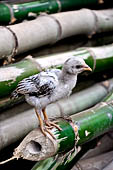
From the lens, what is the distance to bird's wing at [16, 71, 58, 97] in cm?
96

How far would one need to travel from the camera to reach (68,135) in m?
1.02

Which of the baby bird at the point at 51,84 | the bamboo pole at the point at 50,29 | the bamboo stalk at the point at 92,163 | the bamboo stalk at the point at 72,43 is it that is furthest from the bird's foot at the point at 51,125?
the bamboo stalk at the point at 72,43

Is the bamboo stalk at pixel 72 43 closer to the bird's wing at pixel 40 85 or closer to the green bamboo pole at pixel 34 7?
the green bamboo pole at pixel 34 7

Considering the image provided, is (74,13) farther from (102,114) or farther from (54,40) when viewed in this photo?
(102,114)

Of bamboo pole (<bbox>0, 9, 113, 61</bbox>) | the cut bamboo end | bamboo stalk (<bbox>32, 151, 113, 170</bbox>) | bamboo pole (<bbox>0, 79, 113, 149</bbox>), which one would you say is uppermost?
bamboo pole (<bbox>0, 9, 113, 61</bbox>)

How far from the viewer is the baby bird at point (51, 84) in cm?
93

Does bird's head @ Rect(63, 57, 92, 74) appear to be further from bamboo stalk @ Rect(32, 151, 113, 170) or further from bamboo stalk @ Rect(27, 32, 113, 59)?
bamboo stalk @ Rect(27, 32, 113, 59)

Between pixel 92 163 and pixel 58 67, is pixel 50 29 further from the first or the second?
pixel 92 163

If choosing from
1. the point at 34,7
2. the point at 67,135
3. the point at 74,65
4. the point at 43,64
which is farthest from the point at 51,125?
the point at 34,7

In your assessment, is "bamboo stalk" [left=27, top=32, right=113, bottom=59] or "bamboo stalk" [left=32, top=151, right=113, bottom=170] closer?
"bamboo stalk" [left=32, top=151, right=113, bottom=170]

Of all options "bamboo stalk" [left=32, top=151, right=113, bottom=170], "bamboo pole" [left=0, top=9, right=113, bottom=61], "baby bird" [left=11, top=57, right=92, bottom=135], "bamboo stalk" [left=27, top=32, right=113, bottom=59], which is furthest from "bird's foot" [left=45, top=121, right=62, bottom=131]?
"bamboo stalk" [left=27, top=32, right=113, bottom=59]

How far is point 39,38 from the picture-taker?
143 cm

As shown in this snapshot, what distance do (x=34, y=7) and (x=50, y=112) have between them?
0.52 metres

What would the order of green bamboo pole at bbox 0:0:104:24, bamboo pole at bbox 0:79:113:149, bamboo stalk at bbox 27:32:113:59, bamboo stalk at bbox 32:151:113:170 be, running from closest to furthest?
bamboo stalk at bbox 32:151:113:170 → bamboo pole at bbox 0:79:113:149 → green bamboo pole at bbox 0:0:104:24 → bamboo stalk at bbox 27:32:113:59
